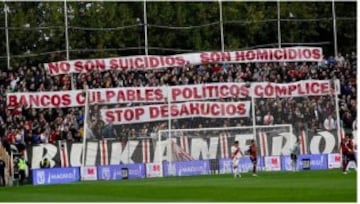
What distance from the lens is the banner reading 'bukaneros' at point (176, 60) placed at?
5434 centimetres

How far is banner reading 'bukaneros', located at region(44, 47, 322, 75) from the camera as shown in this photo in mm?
54338

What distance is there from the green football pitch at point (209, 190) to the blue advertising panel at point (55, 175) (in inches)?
75.9

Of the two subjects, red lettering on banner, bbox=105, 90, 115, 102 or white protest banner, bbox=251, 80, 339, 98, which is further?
white protest banner, bbox=251, 80, 339, 98

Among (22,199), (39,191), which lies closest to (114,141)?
(39,191)

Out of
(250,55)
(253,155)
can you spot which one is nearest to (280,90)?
(250,55)

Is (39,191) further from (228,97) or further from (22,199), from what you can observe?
(228,97)

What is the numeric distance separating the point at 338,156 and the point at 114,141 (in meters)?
11.1

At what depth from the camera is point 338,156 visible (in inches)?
2067

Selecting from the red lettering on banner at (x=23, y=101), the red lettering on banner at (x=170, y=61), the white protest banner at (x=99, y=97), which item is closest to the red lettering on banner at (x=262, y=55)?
the red lettering on banner at (x=170, y=61)

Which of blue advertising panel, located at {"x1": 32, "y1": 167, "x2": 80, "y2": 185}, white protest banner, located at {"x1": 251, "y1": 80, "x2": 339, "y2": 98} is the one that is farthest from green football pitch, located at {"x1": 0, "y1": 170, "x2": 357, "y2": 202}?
white protest banner, located at {"x1": 251, "y1": 80, "x2": 339, "y2": 98}

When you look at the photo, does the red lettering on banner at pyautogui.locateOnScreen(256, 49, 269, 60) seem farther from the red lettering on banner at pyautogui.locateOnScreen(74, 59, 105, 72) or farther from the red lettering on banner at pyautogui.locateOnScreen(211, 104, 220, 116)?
the red lettering on banner at pyautogui.locateOnScreen(74, 59, 105, 72)

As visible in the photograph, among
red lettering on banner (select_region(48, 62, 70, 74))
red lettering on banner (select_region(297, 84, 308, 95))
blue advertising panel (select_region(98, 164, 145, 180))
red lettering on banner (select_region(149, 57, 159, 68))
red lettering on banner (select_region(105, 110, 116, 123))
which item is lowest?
blue advertising panel (select_region(98, 164, 145, 180))

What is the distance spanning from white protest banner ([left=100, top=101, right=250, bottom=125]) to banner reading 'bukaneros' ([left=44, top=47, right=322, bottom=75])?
4.69 meters

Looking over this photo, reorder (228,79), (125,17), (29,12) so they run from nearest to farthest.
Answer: (228,79)
(29,12)
(125,17)
